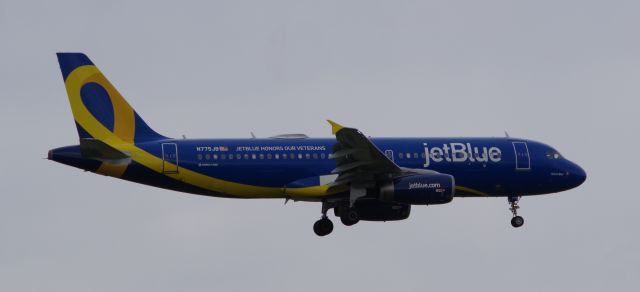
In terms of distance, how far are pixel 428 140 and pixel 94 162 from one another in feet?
46.9

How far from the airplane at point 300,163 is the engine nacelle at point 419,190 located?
0.04 meters

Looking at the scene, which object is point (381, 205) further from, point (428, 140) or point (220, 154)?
point (220, 154)

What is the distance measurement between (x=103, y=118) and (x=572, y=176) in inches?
804

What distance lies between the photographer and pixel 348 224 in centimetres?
6588

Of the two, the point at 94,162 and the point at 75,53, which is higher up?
the point at 75,53

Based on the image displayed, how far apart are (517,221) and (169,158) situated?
621 inches

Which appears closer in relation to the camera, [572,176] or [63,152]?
[63,152]

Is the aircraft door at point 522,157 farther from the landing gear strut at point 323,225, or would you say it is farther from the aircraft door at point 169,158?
the aircraft door at point 169,158

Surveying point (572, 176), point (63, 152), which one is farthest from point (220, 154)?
point (572, 176)

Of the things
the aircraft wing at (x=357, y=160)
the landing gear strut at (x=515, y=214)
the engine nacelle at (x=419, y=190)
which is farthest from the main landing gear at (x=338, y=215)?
the landing gear strut at (x=515, y=214)

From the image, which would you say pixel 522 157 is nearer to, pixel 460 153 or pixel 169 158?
pixel 460 153

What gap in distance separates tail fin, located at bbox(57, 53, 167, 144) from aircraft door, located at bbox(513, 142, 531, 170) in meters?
15.2

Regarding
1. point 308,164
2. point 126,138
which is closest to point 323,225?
point 308,164

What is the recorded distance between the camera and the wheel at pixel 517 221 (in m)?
68.0
